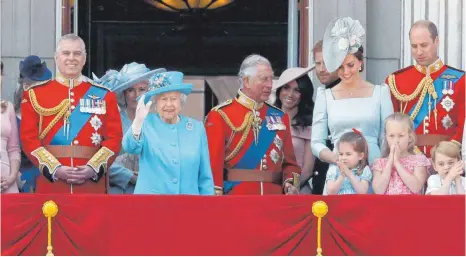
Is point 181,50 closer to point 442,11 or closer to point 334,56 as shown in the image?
point 442,11

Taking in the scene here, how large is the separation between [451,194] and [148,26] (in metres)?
4.58

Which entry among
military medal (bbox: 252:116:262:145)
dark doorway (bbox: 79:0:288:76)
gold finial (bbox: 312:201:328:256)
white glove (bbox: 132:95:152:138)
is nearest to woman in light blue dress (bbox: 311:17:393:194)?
military medal (bbox: 252:116:262:145)

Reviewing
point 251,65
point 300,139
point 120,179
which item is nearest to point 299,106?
point 300,139

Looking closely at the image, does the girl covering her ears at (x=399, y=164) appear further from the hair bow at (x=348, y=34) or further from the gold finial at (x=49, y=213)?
the gold finial at (x=49, y=213)

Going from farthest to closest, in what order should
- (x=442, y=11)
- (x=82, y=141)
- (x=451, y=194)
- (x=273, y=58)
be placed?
(x=273, y=58), (x=442, y=11), (x=82, y=141), (x=451, y=194)

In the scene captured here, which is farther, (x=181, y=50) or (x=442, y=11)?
(x=181, y=50)

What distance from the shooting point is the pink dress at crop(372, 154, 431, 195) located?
962 cm

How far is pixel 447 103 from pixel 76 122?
218 cm

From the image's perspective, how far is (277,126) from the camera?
10.5 m

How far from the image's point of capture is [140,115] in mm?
9547

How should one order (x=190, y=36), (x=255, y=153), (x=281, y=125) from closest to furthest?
(x=255, y=153) < (x=281, y=125) < (x=190, y=36)

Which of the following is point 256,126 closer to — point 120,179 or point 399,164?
point 120,179

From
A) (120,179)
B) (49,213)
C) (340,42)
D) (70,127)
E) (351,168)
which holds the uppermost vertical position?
(340,42)

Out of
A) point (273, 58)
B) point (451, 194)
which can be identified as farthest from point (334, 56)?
point (273, 58)
